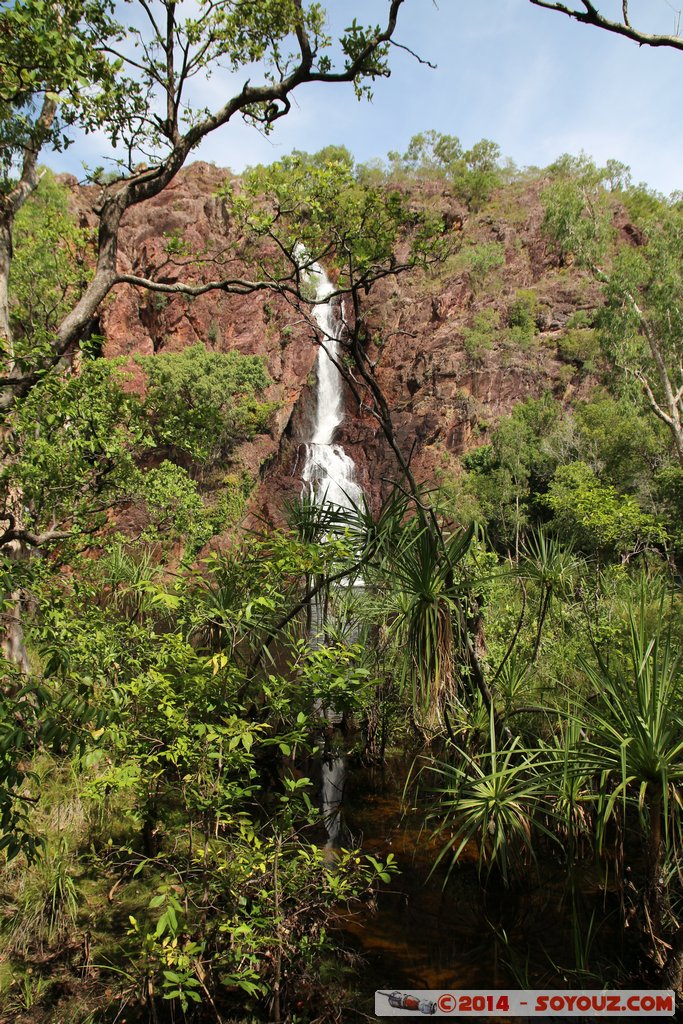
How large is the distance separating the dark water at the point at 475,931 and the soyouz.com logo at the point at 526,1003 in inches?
3.6

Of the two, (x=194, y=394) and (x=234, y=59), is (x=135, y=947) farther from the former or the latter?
(x=194, y=394)

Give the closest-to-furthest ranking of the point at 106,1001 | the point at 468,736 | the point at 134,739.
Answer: the point at 106,1001 < the point at 134,739 < the point at 468,736

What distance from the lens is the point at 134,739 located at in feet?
14.0

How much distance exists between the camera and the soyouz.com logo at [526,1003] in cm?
384

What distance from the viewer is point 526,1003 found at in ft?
14.3

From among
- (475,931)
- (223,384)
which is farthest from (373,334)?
(475,931)

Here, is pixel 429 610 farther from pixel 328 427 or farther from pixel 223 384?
pixel 328 427

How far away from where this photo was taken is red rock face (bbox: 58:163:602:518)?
3036 cm

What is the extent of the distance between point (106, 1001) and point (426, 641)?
117 inches

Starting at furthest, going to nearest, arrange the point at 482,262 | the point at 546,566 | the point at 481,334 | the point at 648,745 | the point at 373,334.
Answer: the point at 482,262, the point at 481,334, the point at 373,334, the point at 546,566, the point at 648,745

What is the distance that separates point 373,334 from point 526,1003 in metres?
29.5

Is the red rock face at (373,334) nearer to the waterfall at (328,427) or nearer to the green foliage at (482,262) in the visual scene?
the green foliage at (482,262)

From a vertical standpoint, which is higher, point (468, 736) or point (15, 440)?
point (15, 440)

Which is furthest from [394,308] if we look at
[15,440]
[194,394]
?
[15,440]
